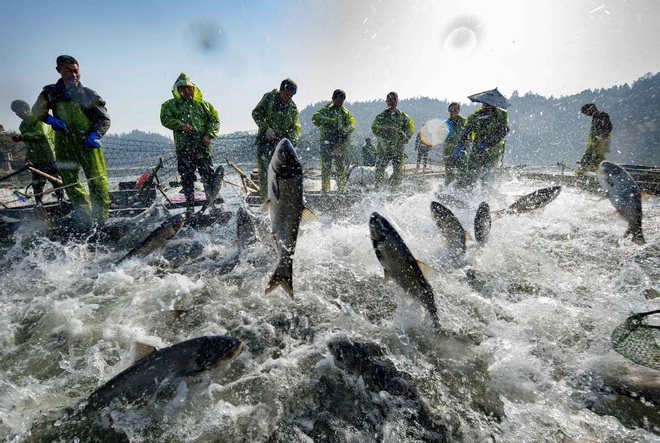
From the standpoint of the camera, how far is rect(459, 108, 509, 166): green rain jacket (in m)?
9.16

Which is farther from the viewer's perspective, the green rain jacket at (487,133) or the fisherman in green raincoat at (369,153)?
the fisherman in green raincoat at (369,153)

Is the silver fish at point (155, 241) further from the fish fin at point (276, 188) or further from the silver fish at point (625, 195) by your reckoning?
the silver fish at point (625, 195)

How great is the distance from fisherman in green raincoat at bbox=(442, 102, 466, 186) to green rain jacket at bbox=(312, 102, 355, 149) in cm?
411

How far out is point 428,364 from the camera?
2658mm

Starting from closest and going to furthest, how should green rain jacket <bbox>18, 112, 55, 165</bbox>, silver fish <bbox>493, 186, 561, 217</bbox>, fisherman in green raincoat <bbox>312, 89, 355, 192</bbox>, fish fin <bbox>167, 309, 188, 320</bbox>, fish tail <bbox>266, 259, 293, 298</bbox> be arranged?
fish fin <bbox>167, 309, 188, 320</bbox>
fish tail <bbox>266, 259, 293, 298</bbox>
silver fish <bbox>493, 186, 561, 217</bbox>
green rain jacket <bbox>18, 112, 55, 165</bbox>
fisherman in green raincoat <bbox>312, 89, 355, 192</bbox>

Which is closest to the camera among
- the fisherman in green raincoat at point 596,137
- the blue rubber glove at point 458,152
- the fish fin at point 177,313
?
the fish fin at point 177,313

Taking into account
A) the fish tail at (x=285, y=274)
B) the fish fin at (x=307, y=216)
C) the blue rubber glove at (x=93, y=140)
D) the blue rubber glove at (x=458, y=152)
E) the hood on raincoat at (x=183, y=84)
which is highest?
the hood on raincoat at (x=183, y=84)

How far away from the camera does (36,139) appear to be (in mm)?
8078

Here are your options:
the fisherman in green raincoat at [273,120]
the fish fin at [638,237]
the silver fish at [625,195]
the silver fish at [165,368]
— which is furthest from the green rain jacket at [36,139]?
the fish fin at [638,237]

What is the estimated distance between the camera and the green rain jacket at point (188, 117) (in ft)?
22.0

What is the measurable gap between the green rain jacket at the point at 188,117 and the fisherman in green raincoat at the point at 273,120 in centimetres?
111

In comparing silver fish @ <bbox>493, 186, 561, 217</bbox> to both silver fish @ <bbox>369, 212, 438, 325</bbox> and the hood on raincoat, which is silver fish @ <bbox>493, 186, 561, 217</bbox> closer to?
silver fish @ <bbox>369, 212, 438, 325</bbox>

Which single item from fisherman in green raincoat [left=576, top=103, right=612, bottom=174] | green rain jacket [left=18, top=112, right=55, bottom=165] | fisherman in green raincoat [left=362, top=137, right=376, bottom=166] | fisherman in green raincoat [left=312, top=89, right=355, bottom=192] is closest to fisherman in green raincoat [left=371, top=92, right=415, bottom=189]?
fisherman in green raincoat [left=312, top=89, right=355, bottom=192]

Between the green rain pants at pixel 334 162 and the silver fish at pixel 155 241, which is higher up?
the green rain pants at pixel 334 162
